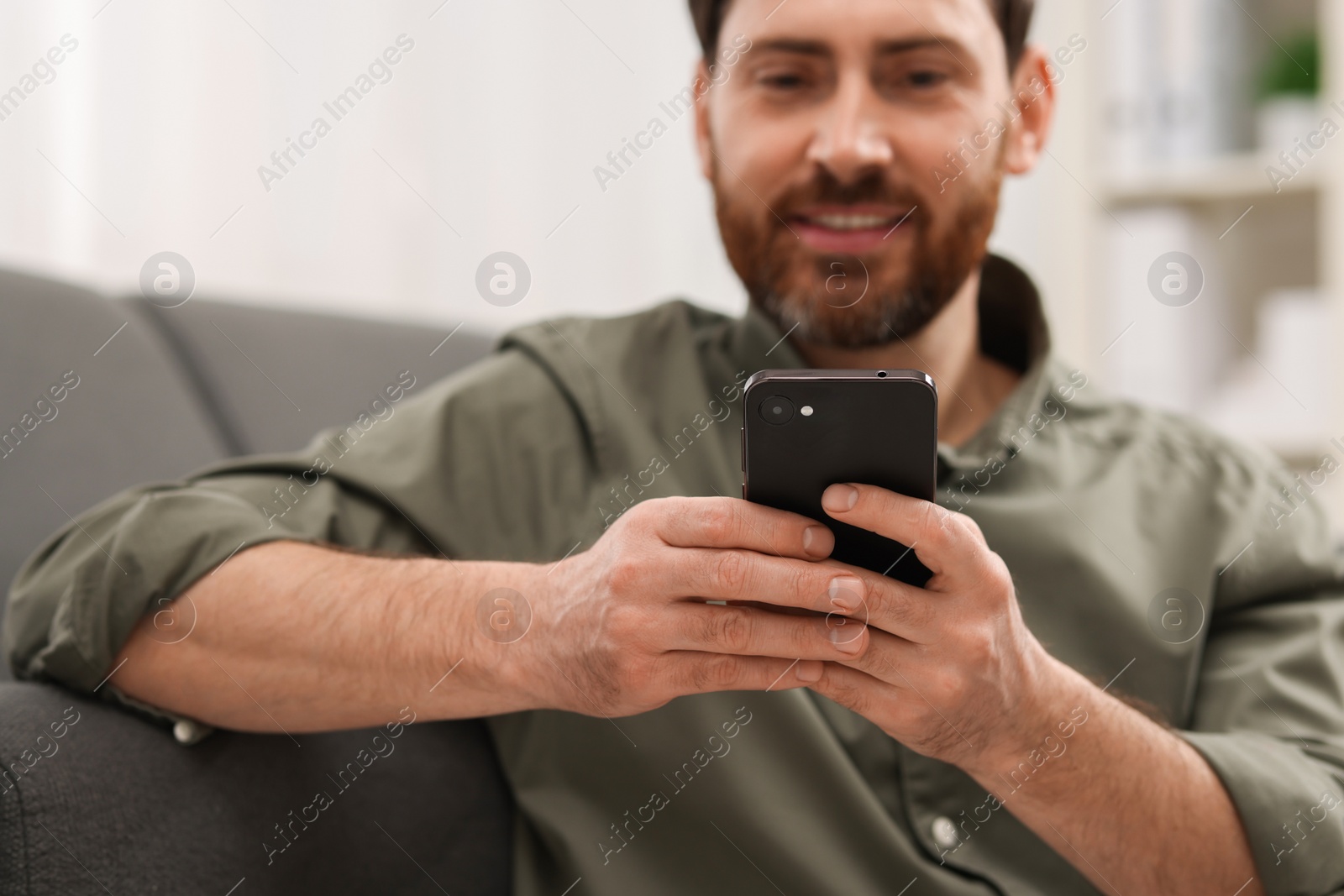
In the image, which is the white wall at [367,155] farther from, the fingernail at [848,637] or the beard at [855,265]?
the fingernail at [848,637]

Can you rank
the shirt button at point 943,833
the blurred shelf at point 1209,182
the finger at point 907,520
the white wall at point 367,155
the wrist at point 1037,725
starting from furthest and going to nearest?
the blurred shelf at point 1209,182 < the white wall at point 367,155 < the shirt button at point 943,833 < the wrist at point 1037,725 < the finger at point 907,520

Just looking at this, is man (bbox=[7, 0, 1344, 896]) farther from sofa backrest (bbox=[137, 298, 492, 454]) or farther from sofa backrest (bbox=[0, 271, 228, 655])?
sofa backrest (bbox=[137, 298, 492, 454])

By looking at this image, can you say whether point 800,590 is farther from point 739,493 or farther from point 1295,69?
point 1295,69

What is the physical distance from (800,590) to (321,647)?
0.33 metres

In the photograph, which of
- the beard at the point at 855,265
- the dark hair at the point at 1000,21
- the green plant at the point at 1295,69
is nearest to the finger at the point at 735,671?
the beard at the point at 855,265

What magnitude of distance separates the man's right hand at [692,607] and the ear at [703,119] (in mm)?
568

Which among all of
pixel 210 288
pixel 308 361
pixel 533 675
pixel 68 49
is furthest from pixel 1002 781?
pixel 68 49

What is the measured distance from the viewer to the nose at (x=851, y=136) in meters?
0.90

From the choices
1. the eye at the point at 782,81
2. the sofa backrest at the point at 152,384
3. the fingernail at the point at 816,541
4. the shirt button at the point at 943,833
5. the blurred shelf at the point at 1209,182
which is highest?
the sofa backrest at the point at 152,384

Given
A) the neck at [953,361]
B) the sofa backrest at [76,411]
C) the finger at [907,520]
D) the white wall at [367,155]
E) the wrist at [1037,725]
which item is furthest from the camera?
the white wall at [367,155]

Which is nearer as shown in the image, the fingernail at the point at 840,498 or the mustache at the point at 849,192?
the fingernail at the point at 840,498

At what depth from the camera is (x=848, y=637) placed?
0.55m

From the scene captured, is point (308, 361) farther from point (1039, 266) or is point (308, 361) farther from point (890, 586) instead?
point (1039, 266)

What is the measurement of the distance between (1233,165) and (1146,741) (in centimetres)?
147
